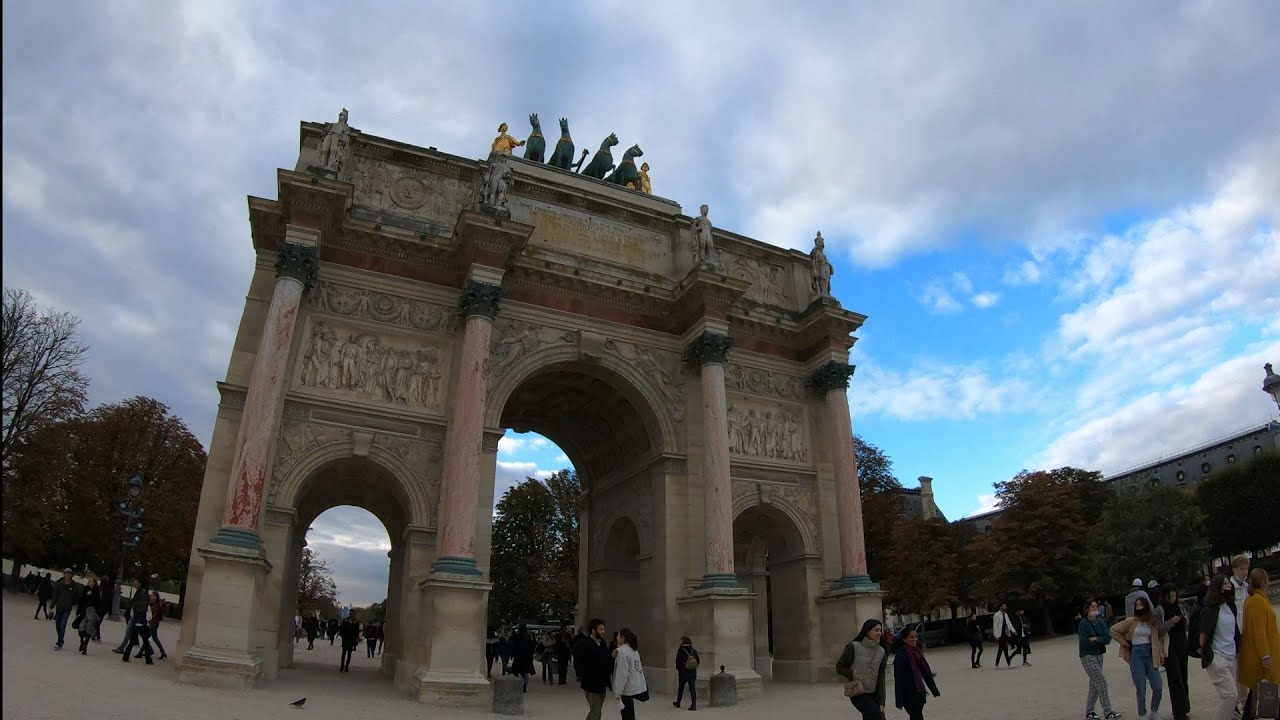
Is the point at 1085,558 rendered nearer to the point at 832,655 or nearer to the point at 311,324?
the point at 832,655

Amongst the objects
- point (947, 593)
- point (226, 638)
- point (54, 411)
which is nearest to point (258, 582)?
point (226, 638)

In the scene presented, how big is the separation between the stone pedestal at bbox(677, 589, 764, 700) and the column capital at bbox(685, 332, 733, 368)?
21.2 feet

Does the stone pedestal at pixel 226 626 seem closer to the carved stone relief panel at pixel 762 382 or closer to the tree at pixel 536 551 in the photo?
the carved stone relief panel at pixel 762 382

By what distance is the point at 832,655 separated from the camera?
889 inches

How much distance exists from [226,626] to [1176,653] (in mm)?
15531

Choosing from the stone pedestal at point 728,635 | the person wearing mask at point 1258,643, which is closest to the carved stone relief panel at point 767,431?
the stone pedestal at point 728,635

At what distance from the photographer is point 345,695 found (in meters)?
16.1

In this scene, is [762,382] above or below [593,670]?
above

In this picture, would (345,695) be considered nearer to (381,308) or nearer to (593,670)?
(593,670)

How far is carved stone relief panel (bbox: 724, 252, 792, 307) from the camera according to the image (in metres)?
26.5

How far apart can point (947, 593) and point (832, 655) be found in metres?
22.6

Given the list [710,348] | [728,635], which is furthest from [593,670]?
[710,348]

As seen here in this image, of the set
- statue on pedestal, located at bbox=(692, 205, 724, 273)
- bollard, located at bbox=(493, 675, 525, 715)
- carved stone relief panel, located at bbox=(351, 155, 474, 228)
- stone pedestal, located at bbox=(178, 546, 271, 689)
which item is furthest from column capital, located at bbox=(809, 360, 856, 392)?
stone pedestal, located at bbox=(178, 546, 271, 689)

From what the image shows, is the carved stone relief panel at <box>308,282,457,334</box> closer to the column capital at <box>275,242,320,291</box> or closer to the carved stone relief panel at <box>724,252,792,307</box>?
the column capital at <box>275,242,320,291</box>
